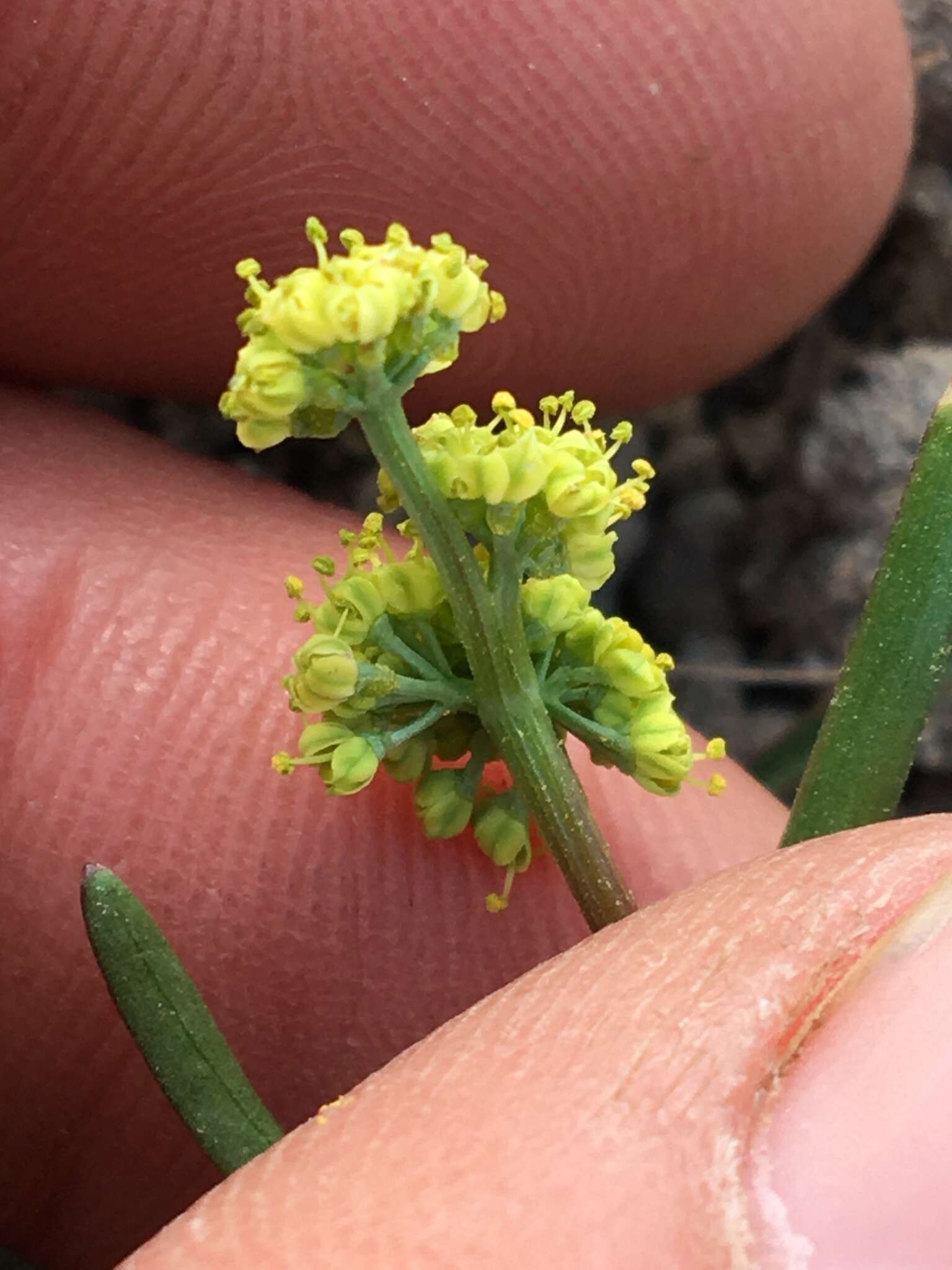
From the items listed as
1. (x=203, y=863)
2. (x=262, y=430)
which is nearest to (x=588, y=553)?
(x=262, y=430)

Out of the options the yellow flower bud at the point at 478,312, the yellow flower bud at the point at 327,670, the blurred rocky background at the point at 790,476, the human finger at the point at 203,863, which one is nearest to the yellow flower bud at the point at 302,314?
the yellow flower bud at the point at 478,312

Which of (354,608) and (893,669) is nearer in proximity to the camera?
(354,608)

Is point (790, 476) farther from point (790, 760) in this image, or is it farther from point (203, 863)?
point (203, 863)

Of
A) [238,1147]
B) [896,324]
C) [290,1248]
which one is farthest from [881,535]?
[290,1248]

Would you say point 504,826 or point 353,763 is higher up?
point 353,763

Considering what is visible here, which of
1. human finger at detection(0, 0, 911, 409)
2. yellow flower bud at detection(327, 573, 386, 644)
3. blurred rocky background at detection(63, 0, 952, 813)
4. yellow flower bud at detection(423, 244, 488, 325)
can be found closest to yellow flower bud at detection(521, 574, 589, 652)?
yellow flower bud at detection(327, 573, 386, 644)
